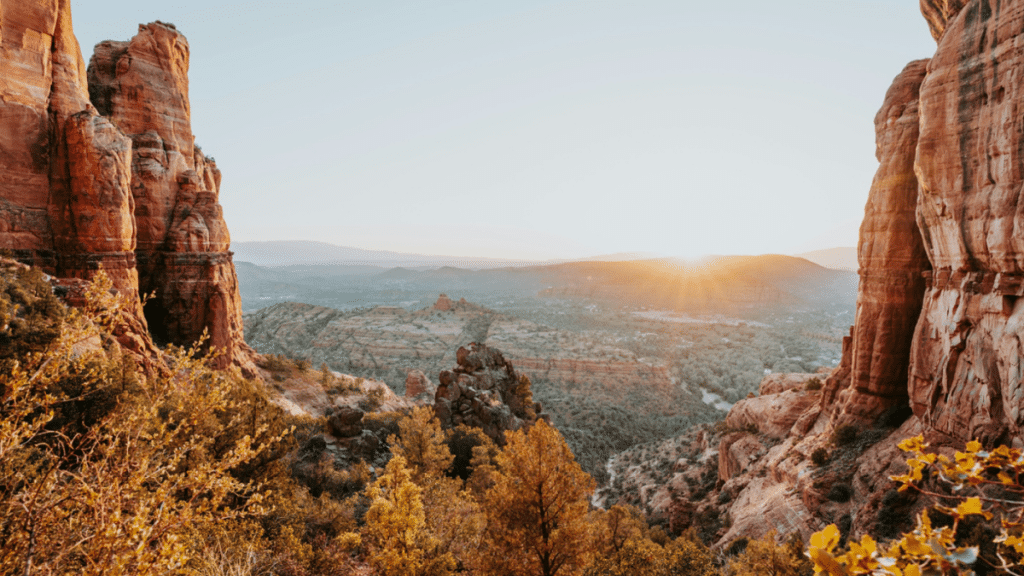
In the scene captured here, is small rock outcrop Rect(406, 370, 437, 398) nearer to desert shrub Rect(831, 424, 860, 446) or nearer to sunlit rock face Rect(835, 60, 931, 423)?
desert shrub Rect(831, 424, 860, 446)

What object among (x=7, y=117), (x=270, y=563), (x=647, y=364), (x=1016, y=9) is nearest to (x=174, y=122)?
(x=7, y=117)

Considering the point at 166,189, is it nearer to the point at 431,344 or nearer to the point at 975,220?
the point at 975,220

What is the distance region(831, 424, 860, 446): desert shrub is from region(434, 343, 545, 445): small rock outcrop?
1780 centimetres

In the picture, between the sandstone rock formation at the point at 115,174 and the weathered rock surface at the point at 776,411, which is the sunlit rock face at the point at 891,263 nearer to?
the weathered rock surface at the point at 776,411

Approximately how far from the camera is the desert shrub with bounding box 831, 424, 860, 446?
18.6 meters

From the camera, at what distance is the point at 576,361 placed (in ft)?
205

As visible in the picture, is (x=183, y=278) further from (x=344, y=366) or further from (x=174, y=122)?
(x=344, y=366)

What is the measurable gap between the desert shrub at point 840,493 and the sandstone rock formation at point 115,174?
21.7 m

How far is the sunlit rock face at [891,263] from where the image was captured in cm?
1772

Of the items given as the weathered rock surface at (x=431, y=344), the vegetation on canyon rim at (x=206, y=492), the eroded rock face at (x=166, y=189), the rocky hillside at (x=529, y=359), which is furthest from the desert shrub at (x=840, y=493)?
the weathered rock surface at (x=431, y=344)

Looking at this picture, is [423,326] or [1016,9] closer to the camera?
[1016,9]

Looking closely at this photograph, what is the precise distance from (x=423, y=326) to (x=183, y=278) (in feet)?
177

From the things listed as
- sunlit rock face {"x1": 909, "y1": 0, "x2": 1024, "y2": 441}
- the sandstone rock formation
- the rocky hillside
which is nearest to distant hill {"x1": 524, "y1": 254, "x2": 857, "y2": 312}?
the rocky hillside

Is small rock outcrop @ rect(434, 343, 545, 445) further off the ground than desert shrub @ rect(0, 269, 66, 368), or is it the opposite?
desert shrub @ rect(0, 269, 66, 368)
